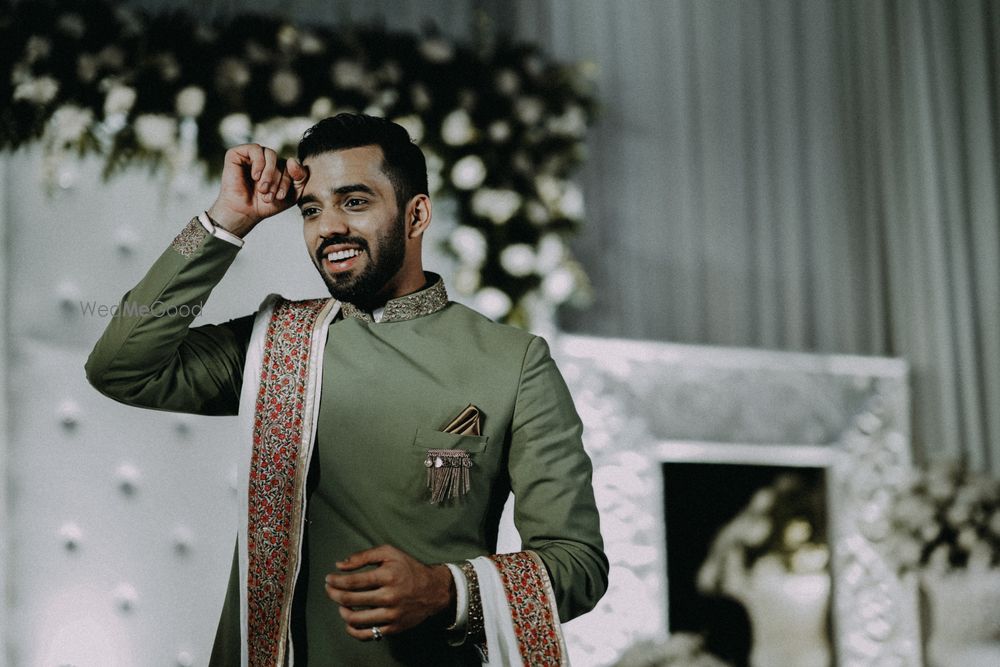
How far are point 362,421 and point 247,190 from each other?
0.29 m

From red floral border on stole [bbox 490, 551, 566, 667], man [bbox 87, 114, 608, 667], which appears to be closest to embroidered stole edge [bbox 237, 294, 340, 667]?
man [bbox 87, 114, 608, 667]

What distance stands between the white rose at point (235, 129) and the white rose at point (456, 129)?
515 millimetres

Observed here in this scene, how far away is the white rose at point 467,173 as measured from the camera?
3268 mm

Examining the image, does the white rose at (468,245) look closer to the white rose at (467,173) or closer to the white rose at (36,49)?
the white rose at (467,173)

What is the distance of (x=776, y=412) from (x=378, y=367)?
2420mm

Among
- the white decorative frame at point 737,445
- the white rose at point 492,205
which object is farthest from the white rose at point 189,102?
the white decorative frame at point 737,445

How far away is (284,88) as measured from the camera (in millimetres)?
3141

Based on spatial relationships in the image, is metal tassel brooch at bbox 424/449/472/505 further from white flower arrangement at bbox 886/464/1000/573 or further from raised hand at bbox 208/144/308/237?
white flower arrangement at bbox 886/464/1000/573

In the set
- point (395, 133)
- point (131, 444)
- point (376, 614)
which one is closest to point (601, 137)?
point (131, 444)

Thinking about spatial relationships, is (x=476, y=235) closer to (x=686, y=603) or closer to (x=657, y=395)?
(x=657, y=395)

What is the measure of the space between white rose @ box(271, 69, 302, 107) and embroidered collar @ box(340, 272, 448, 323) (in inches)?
68.6

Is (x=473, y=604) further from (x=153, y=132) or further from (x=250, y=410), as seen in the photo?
(x=153, y=132)

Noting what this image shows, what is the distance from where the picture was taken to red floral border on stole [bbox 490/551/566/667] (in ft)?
4.26

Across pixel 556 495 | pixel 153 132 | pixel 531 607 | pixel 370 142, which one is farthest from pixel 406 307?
pixel 153 132
